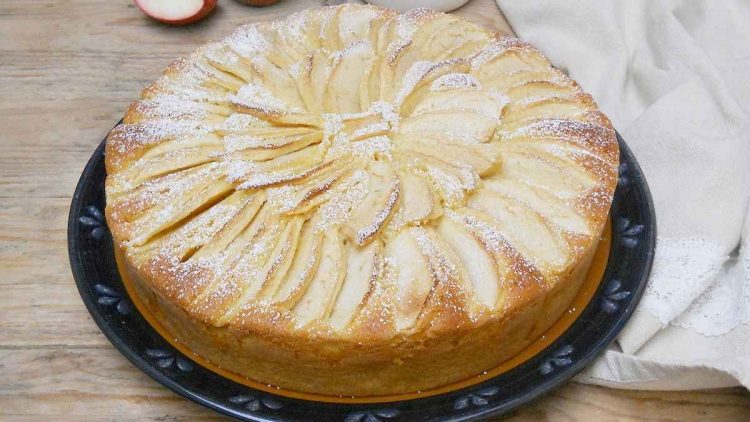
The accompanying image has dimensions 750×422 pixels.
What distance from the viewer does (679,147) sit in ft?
7.97

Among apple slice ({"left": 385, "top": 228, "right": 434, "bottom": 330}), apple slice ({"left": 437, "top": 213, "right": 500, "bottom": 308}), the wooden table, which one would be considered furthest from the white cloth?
apple slice ({"left": 385, "top": 228, "right": 434, "bottom": 330})

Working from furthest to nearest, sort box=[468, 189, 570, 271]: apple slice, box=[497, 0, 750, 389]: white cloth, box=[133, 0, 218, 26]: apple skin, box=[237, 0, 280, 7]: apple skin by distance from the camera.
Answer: box=[237, 0, 280, 7]: apple skin
box=[133, 0, 218, 26]: apple skin
box=[497, 0, 750, 389]: white cloth
box=[468, 189, 570, 271]: apple slice

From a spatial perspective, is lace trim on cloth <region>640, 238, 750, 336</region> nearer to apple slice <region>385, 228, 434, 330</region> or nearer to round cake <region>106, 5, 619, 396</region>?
round cake <region>106, 5, 619, 396</region>

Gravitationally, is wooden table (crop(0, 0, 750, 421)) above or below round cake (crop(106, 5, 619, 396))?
below

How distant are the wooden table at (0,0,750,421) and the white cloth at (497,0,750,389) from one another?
4.4 inches

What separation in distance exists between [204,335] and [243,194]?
0.37 m

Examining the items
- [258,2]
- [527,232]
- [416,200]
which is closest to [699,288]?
[527,232]

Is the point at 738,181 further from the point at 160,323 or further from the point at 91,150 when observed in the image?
the point at 91,150

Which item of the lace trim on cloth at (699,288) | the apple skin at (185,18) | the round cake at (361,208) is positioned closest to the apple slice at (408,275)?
the round cake at (361,208)

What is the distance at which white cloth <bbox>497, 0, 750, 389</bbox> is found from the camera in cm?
197

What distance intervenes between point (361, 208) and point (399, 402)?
47 cm

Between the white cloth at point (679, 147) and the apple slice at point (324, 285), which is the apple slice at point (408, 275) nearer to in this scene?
the apple slice at point (324, 285)

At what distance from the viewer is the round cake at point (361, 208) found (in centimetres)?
175

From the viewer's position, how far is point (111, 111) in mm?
2900
